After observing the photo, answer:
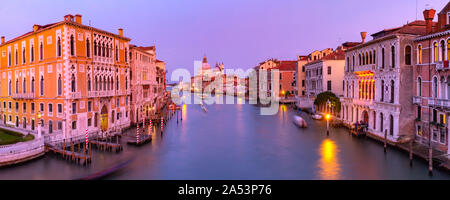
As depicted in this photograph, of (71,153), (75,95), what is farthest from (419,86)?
(75,95)

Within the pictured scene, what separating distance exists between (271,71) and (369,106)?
50.0 meters

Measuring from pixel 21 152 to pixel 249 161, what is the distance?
48.0 ft

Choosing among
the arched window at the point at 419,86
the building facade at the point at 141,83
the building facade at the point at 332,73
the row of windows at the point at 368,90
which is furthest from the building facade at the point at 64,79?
the building facade at the point at 332,73

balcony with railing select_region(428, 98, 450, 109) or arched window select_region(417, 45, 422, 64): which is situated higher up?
arched window select_region(417, 45, 422, 64)

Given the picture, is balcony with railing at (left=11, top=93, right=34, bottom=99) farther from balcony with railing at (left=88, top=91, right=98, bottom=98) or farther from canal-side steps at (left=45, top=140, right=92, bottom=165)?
canal-side steps at (left=45, top=140, right=92, bottom=165)

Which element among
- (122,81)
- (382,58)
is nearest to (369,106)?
(382,58)

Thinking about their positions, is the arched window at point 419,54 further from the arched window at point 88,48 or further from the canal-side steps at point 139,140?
the arched window at point 88,48

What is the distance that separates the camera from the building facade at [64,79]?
2391 cm

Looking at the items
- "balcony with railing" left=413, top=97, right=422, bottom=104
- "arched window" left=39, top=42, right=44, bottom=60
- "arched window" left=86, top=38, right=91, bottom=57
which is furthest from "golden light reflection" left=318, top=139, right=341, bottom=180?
"arched window" left=39, top=42, right=44, bottom=60

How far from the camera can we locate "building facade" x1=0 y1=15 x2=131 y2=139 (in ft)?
78.4

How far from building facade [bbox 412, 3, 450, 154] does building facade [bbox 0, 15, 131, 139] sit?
25.2m

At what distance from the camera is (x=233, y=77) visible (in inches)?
5443
